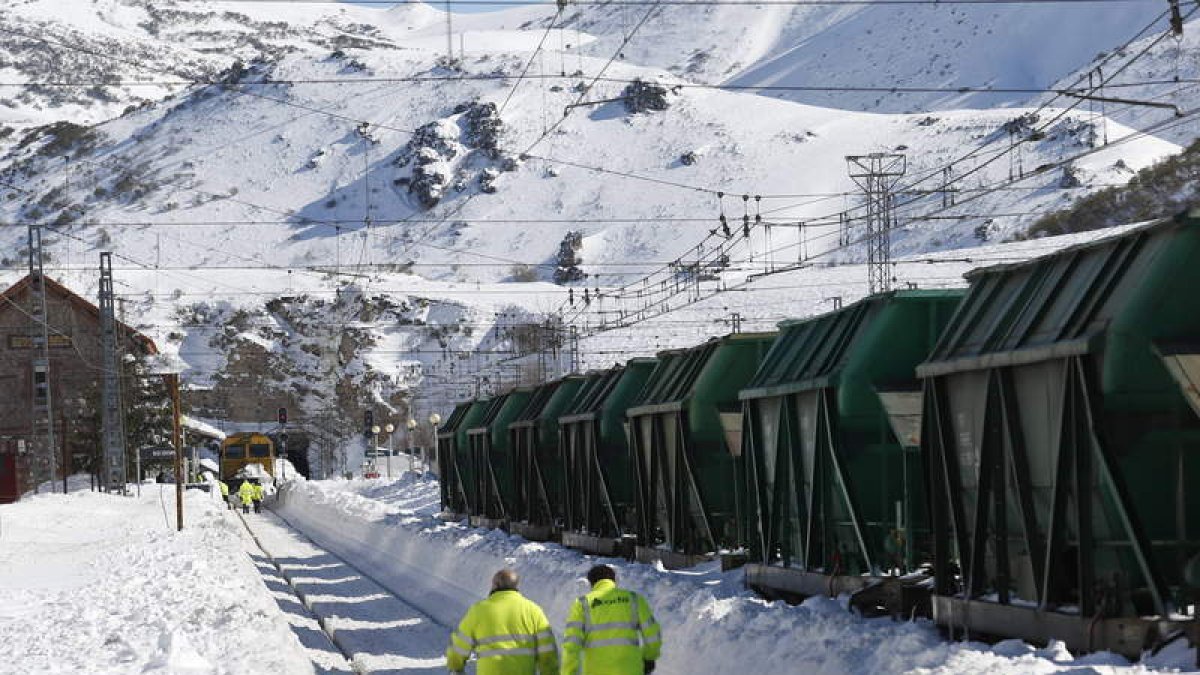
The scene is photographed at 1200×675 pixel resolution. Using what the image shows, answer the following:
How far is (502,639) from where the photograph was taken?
46.5 ft

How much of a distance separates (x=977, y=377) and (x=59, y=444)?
97856 mm

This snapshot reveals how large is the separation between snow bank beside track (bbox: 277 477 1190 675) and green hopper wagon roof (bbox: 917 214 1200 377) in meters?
2.54

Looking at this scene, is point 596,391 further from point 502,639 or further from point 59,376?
point 59,376

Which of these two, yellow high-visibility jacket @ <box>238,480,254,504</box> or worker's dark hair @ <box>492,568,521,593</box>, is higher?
worker's dark hair @ <box>492,568,521,593</box>

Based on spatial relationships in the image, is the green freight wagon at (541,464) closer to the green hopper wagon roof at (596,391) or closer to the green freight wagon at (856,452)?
the green hopper wagon roof at (596,391)

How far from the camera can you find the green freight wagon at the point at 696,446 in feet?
94.8

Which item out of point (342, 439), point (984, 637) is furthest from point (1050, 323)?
point (342, 439)

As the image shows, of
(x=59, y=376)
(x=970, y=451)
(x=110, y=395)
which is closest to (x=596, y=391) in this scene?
(x=970, y=451)

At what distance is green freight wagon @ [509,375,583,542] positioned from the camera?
1644 inches

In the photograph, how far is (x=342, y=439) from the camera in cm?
17025

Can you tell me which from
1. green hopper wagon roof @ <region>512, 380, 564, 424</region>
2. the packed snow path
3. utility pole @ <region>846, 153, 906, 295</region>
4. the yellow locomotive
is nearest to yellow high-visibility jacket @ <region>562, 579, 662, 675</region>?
the packed snow path

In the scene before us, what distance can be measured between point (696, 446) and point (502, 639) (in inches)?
605

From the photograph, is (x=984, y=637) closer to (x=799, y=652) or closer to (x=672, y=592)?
(x=799, y=652)

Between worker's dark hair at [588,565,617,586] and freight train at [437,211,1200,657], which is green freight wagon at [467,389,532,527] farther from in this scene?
worker's dark hair at [588,565,617,586]
